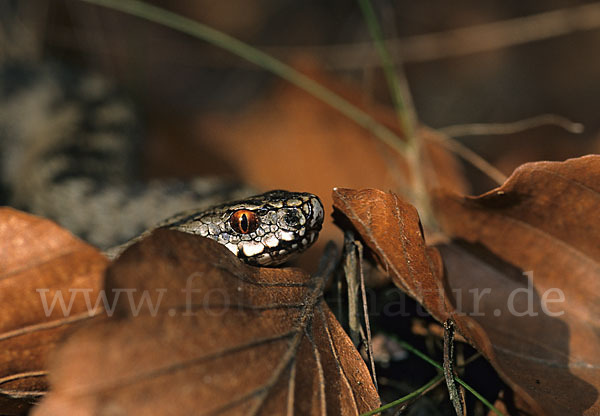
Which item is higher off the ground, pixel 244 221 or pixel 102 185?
pixel 102 185

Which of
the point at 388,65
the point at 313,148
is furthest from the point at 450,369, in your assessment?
the point at 313,148

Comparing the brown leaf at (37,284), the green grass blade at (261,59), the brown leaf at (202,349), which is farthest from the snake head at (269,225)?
the green grass blade at (261,59)

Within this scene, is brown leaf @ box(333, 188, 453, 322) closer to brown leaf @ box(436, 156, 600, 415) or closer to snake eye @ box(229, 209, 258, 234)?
brown leaf @ box(436, 156, 600, 415)

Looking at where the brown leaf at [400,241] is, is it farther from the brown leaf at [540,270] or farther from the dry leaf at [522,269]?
the brown leaf at [540,270]

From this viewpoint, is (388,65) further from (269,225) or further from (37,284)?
(37,284)

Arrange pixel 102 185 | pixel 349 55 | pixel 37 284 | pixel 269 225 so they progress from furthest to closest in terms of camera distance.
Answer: pixel 349 55 < pixel 102 185 < pixel 269 225 < pixel 37 284
